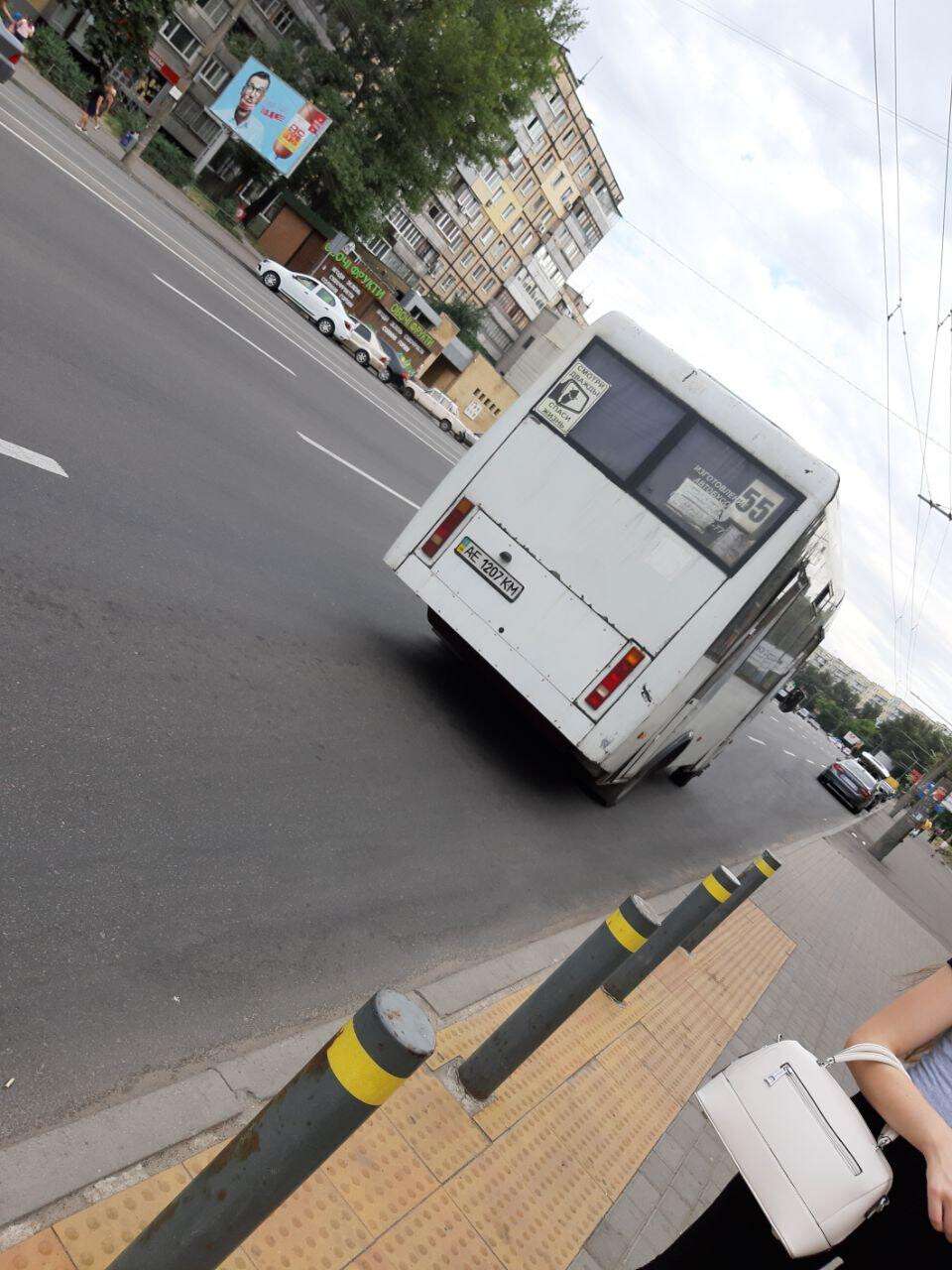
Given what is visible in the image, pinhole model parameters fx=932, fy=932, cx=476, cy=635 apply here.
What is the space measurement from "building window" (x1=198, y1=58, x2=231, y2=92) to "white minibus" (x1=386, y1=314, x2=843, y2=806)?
4505cm

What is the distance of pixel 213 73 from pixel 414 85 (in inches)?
460

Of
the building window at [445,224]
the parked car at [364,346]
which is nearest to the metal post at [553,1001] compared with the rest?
the parked car at [364,346]

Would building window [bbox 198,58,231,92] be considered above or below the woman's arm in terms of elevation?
above

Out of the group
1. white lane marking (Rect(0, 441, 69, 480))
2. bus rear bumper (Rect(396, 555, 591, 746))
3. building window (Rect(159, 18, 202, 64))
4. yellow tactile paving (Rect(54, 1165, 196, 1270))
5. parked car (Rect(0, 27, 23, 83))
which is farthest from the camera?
building window (Rect(159, 18, 202, 64))

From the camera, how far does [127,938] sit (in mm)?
3658

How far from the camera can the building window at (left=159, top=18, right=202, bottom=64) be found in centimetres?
4022

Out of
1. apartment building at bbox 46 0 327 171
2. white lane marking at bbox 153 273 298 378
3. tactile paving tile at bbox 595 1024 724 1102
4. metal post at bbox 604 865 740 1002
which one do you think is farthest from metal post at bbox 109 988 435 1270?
apartment building at bbox 46 0 327 171

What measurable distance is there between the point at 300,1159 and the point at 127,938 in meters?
1.96

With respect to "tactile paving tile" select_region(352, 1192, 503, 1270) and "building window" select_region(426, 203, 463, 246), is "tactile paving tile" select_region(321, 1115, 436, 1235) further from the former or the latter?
"building window" select_region(426, 203, 463, 246)

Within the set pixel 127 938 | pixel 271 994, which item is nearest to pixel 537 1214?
pixel 271 994

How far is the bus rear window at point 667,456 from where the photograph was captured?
23.3 ft

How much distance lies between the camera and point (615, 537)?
733 cm

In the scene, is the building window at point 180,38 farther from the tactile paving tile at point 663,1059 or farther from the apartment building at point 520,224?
the tactile paving tile at point 663,1059

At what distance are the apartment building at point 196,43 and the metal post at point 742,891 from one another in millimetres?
39709
